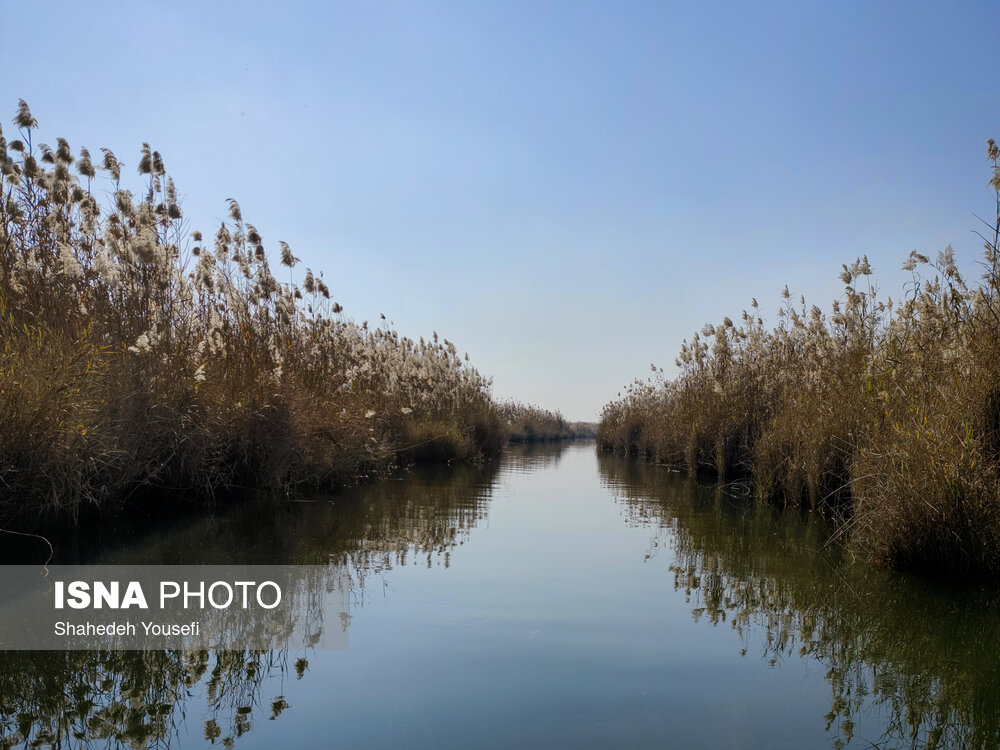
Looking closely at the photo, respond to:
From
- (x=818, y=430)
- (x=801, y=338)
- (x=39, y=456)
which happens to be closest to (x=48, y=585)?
(x=39, y=456)

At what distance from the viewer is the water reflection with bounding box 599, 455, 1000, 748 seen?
2162mm

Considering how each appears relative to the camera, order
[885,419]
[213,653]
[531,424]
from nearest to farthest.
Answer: [213,653]
[885,419]
[531,424]

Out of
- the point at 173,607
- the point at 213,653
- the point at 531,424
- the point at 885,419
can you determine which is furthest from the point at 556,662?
the point at 531,424

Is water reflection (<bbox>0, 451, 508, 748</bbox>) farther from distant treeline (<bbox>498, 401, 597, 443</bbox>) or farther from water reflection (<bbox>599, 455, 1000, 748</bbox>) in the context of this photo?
distant treeline (<bbox>498, 401, 597, 443</bbox>)

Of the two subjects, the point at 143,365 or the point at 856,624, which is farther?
the point at 143,365

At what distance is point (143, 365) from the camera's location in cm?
533

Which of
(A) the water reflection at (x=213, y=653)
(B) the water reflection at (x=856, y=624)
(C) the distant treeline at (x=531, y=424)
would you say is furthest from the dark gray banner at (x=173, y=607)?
(C) the distant treeline at (x=531, y=424)

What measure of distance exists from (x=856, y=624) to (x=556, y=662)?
1.38 metres

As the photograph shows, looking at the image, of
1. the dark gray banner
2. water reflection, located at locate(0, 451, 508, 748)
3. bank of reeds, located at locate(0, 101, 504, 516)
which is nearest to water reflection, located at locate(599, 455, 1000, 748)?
water reflection, located at locate(0, 451, 508, 748)

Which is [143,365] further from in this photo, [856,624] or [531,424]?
[531,424]

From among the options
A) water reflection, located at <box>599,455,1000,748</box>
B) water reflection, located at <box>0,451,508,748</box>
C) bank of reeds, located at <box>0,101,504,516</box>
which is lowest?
water reflection, located at <box>599,455,1000,748</box>

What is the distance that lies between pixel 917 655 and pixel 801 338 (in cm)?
732

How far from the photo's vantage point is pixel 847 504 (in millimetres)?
6223

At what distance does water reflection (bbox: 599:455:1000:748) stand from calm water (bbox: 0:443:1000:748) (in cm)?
1
